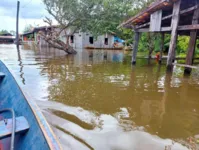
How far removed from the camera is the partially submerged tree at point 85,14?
17.9m

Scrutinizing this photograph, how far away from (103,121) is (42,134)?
83.6 inches

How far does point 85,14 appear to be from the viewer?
61.2ft

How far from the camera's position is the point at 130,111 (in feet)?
14.6

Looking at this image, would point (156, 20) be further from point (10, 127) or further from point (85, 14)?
point (85, 14)

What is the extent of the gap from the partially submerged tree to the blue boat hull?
51.7 feet

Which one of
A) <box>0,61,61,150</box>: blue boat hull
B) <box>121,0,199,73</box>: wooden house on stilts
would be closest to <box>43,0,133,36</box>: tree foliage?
<box>121,0,199,73</box>: wooden house on stilts

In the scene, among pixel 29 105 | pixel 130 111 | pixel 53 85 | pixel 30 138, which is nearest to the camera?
pixel 30 138

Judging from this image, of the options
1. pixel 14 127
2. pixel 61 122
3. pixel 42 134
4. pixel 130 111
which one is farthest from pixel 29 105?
pixel 130 111

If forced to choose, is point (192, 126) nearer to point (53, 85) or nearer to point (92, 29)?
point (53, 85)

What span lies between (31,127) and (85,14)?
1768 centimetres

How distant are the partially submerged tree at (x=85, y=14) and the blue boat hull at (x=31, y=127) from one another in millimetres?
15758

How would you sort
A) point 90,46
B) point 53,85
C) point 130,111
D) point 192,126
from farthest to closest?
point 90,46 → point 53,85 → point 130,111 → point 192,126

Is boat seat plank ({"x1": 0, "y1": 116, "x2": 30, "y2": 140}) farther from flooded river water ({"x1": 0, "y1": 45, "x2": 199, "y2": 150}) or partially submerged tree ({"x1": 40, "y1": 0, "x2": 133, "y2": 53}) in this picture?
partially submerged tree ({"x1": 40, "y1": 0, "x2": 133, "y2": 53})

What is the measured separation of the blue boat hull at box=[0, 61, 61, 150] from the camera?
5.88ft
